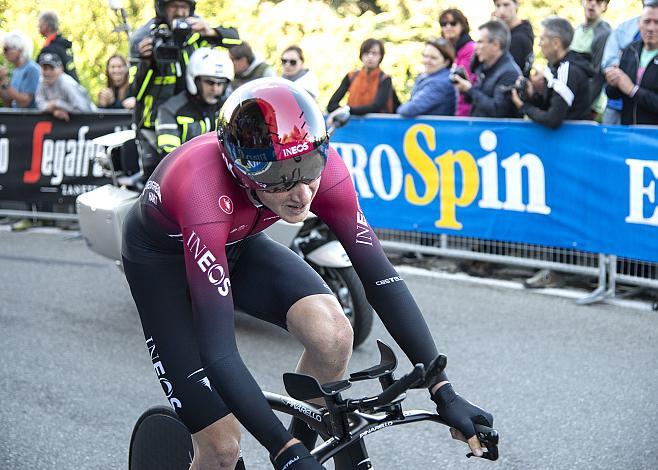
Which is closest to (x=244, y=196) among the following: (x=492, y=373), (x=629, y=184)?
(x=492, y=373)

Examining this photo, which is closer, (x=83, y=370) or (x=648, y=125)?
(x=83, y=370)

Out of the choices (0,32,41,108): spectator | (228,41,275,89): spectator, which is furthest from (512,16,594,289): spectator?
(0,32,41,108): spectator

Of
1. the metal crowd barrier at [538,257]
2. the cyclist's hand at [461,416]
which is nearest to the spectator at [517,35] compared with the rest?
the metal crowd barrier at [538,257]

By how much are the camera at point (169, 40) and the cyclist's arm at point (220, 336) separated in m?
4.42

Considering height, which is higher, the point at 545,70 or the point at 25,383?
the point at 545,70

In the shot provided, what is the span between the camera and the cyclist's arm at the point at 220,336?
110 inches

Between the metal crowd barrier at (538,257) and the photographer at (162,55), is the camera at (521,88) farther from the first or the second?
the photographer at (162,55)

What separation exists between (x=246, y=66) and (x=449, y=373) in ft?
15.0

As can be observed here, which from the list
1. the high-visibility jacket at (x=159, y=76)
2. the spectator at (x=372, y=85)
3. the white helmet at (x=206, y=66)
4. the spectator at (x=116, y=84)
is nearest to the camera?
the white helmet at (x=206, y=66)

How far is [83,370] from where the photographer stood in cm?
647

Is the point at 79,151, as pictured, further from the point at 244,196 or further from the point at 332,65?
the point at 244,196

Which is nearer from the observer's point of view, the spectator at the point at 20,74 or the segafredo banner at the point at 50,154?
the segafredo banner at the point at 50,154

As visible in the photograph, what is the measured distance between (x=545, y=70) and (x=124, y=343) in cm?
413

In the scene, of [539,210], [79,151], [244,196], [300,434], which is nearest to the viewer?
[244,196]
